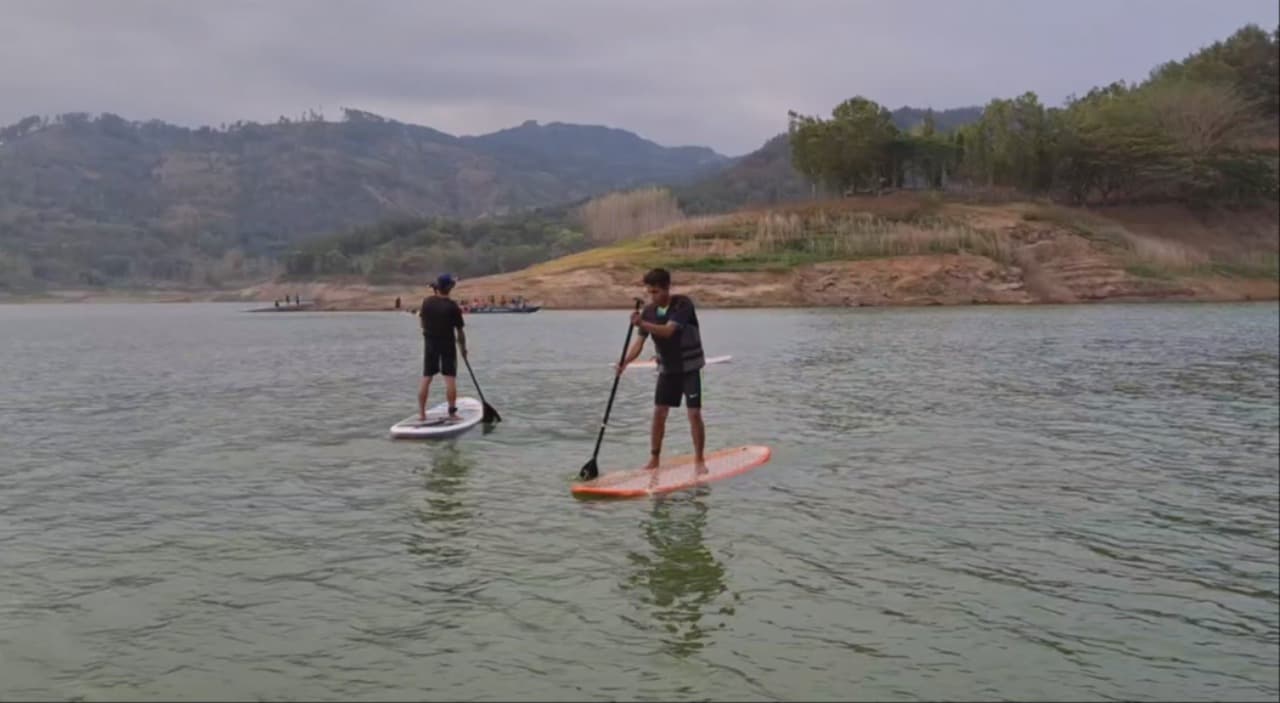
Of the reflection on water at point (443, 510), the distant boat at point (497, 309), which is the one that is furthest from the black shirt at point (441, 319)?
the distant boat at point (497, 309)

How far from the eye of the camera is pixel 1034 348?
115ft

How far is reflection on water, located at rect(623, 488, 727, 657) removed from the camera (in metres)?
7.23

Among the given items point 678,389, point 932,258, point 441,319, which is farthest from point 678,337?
point 932,258

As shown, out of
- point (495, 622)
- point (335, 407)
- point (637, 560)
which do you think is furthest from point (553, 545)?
point (335, 407)

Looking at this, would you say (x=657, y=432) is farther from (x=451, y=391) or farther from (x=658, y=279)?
(x=451, y=391)

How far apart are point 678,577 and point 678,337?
4.12 metres

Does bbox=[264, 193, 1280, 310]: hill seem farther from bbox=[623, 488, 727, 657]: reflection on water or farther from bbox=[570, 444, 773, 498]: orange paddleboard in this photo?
bbox=[623, 488, 727, 657]: reflection on water

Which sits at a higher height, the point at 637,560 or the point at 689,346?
the point at 689,346

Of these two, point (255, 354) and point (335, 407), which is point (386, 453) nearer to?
point (335, 407)

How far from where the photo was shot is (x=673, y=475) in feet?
41.1

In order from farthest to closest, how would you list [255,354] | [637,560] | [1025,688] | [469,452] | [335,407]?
[255,354]
[335,407]
[469,452]
[637,560]
[1025,688]

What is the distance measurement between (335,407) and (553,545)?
12.9m

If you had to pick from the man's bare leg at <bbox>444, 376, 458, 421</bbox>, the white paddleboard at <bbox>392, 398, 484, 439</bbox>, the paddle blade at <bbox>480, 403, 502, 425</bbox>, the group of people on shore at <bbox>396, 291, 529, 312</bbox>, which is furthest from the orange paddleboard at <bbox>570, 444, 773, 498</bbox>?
the group of people on shore at <bbox>396, 291, 529, 312</bbox>

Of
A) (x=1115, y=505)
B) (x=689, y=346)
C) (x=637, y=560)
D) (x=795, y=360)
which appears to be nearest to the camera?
(x=637, y=560)
